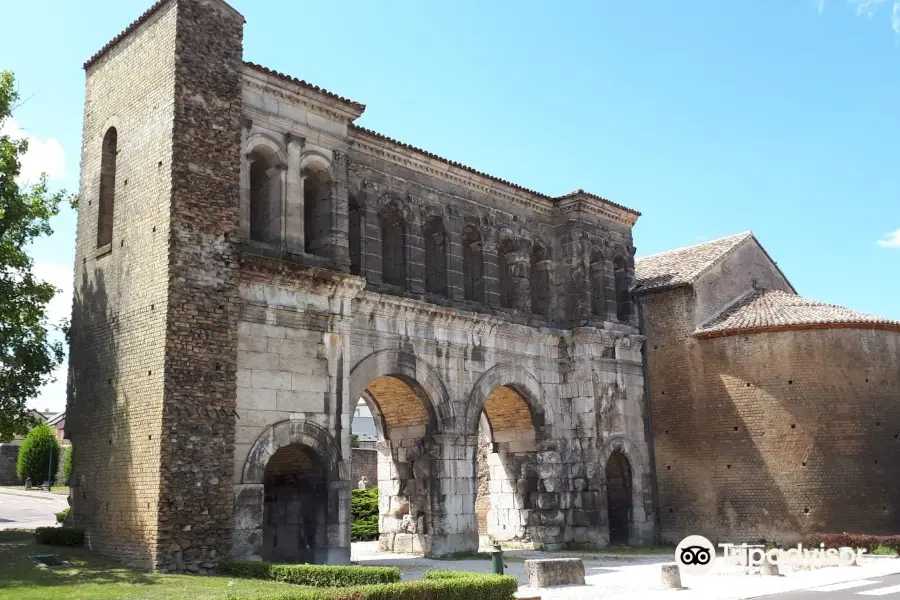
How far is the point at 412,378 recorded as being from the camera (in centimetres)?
2203

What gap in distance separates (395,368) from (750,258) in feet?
54.2

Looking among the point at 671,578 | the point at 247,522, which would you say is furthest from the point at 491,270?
the point at 671,578

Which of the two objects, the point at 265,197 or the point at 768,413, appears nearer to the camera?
the point at 265,197

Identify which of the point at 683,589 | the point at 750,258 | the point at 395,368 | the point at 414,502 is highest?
the point at 750,258

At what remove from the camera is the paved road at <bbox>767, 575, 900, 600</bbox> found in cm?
1473

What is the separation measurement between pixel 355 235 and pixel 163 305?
675cm

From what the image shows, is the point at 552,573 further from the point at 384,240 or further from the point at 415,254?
the point at 384,240

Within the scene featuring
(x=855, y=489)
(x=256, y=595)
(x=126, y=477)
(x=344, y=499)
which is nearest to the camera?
(x=256, y=595)

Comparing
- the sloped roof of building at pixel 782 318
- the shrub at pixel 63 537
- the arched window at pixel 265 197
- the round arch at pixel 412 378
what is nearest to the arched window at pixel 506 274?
the round arch at pixel 412 378

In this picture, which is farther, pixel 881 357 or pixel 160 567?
pixel 881 357

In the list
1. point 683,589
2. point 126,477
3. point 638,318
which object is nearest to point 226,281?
point 126,477

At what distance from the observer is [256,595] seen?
12391 millimetres

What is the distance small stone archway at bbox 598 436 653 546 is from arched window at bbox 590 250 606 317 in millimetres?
4259

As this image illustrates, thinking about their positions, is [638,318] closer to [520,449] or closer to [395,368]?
[520,449]
